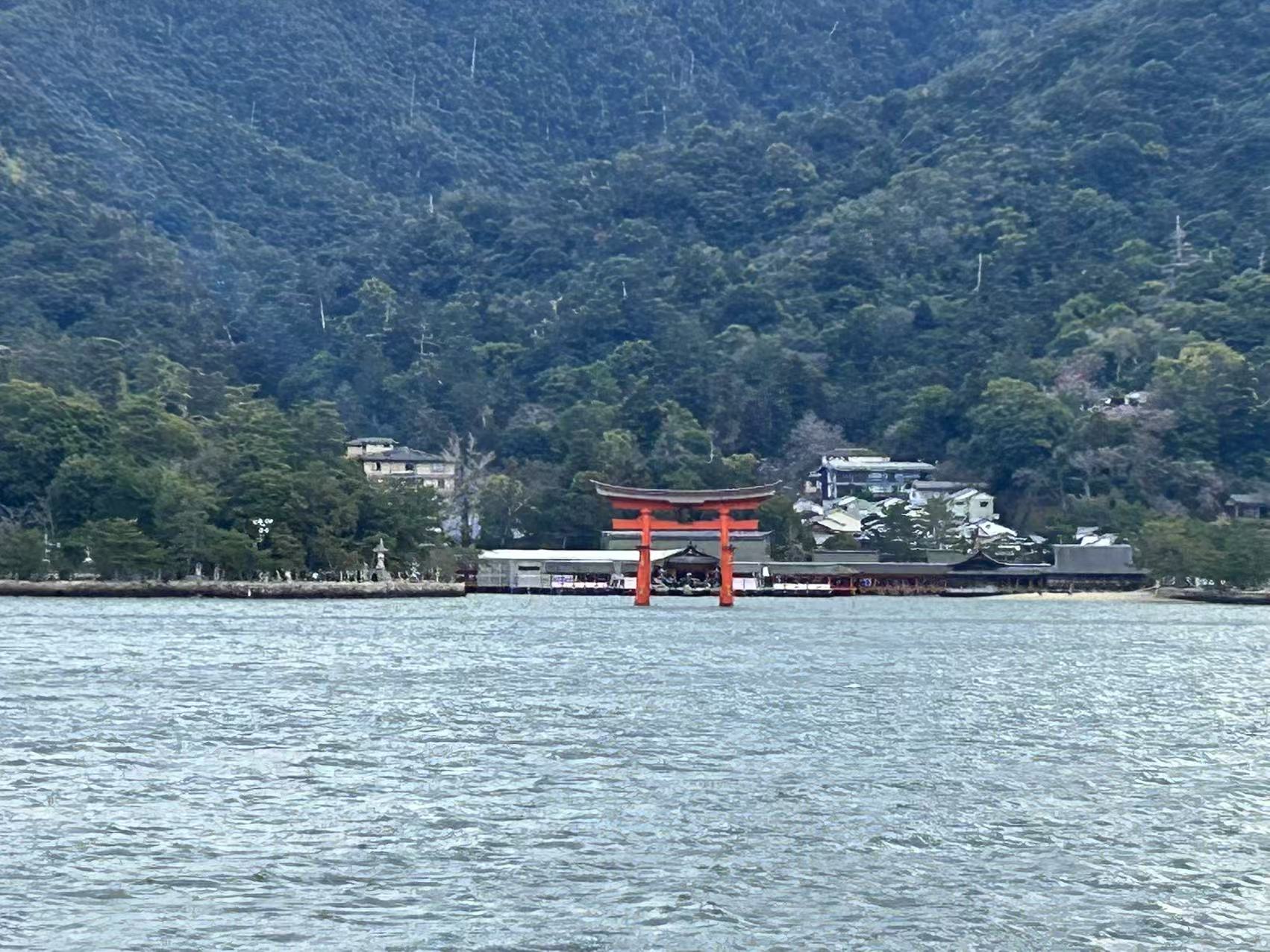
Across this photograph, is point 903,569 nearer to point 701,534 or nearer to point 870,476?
point 701,534

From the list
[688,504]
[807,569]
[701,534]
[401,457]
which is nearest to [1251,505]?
[807,569]

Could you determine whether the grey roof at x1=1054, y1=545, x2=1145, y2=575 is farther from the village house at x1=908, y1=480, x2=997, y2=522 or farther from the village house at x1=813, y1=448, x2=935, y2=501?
the village house at x1=813, y1=448, x2=935, y2=501

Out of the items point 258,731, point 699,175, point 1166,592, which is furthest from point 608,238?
point 258,731

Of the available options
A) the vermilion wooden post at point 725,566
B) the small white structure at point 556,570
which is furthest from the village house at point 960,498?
the vermilion wooden post at point 725,566

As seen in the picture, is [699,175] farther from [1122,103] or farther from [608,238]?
[1122,103]

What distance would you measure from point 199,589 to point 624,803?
53493 mm

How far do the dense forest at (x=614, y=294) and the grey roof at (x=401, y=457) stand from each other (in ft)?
15.8

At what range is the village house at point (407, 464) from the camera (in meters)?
115

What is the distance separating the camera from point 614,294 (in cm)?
14700

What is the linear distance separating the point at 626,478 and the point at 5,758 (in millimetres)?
83102

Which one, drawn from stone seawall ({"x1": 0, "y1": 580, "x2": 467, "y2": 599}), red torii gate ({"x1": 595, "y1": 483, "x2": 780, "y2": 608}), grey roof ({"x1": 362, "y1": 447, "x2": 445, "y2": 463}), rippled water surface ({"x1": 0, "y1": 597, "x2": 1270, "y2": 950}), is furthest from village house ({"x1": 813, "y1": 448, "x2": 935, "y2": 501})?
rippled water surface ({"x1": 0, "y1": 597, "x2": 1270, "y2": 950})

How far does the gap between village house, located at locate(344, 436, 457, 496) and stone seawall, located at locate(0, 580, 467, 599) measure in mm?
36018

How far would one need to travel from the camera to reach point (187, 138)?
180 meters

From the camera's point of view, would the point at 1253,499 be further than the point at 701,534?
Yes
